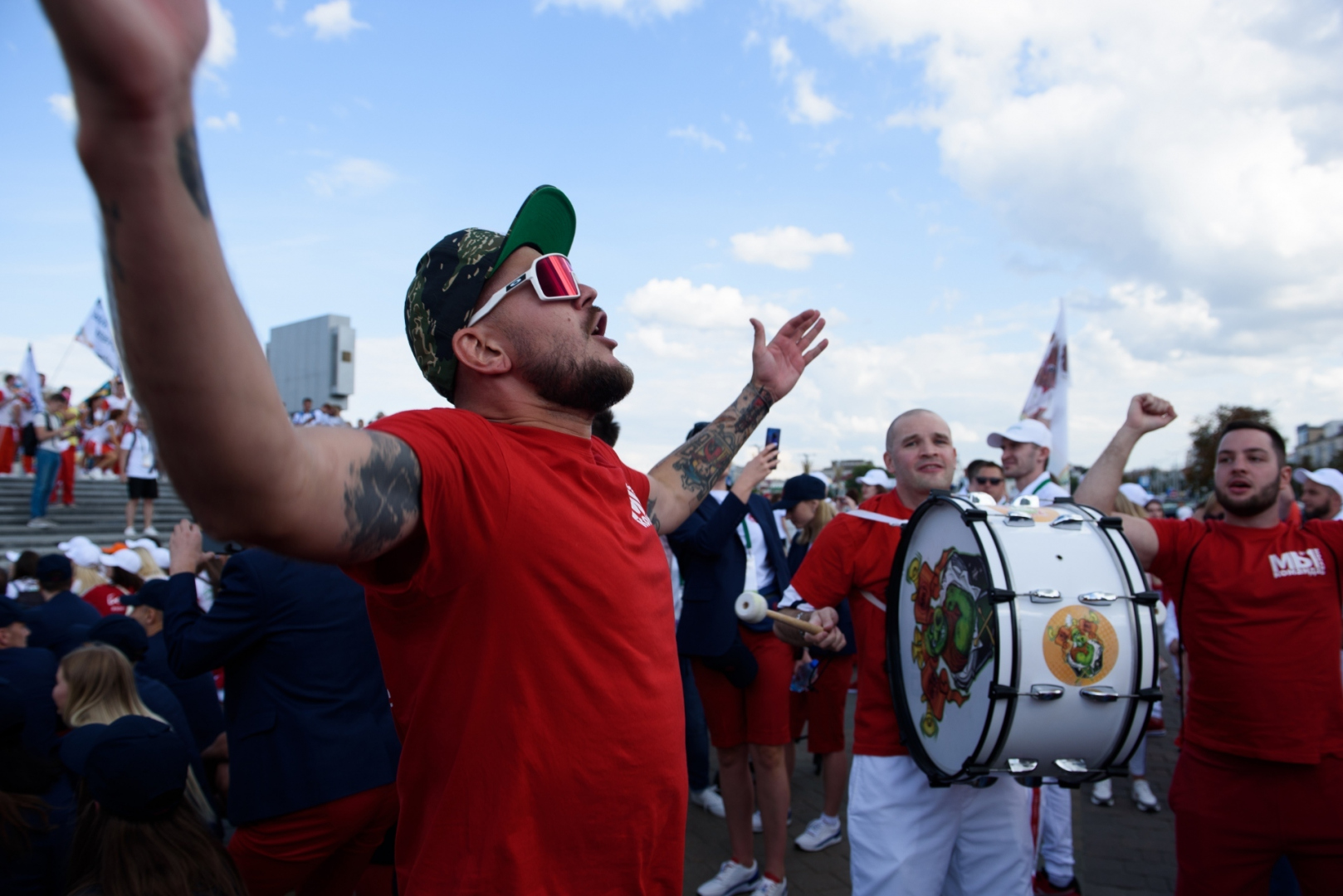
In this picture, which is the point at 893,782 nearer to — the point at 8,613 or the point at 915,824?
the point at 915,824

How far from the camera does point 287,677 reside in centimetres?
335

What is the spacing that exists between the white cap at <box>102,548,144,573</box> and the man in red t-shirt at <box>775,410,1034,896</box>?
5746 millimetres

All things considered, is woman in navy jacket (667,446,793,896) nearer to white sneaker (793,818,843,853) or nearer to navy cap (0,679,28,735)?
white sneaker (793,818,843,853)

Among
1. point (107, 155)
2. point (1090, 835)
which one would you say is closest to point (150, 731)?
point (107, 155)

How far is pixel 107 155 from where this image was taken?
2.22ft

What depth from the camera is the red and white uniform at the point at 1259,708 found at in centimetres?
323

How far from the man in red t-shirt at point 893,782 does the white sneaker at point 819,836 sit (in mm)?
1952

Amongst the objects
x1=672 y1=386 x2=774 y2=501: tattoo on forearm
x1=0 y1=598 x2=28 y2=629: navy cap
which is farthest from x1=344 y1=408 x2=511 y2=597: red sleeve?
x1=0 y1=598 x2=28 y2=629: navy cap

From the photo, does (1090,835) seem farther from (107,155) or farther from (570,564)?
(107,155)

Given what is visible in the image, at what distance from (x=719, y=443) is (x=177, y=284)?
1938mm

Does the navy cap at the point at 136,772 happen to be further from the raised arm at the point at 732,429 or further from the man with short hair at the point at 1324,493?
the man with short hair at the point at 1324,493

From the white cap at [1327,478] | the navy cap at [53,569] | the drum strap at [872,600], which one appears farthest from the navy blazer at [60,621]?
the white cap at [1327,478]

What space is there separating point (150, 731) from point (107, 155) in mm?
2726

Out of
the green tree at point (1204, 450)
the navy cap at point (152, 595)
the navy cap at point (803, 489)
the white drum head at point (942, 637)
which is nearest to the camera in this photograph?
the white drum head at point (942, 637)
